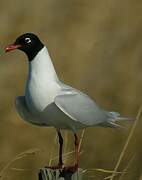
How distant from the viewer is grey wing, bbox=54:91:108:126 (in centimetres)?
309

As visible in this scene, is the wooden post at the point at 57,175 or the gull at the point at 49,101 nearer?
the wooden post at the point at 57,175

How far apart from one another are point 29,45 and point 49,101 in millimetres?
242

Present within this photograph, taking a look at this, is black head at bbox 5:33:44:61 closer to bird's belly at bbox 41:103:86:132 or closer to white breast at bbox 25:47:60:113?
white breast at bbox 25:47:60:113

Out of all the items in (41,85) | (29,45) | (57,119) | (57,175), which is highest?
(29,45)

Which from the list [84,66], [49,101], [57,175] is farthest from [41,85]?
[84,66]

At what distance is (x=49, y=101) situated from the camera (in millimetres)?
3090

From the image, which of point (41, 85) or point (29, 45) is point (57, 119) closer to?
point (41, 85)

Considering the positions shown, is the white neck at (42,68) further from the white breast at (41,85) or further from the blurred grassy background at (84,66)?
the blurred grassy background at (84,66)

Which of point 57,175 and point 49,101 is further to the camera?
point 49,101

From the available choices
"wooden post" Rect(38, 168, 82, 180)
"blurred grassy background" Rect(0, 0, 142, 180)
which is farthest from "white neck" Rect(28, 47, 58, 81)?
"blurred grassy background" Rect(0, 0, 142, 180)

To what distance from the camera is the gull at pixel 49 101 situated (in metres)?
3.09

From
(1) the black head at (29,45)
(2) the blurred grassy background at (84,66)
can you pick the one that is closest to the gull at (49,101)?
(1) the black head at (29,45)

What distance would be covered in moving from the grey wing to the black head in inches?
8.6

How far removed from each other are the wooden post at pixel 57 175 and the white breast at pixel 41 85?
0.81ft
